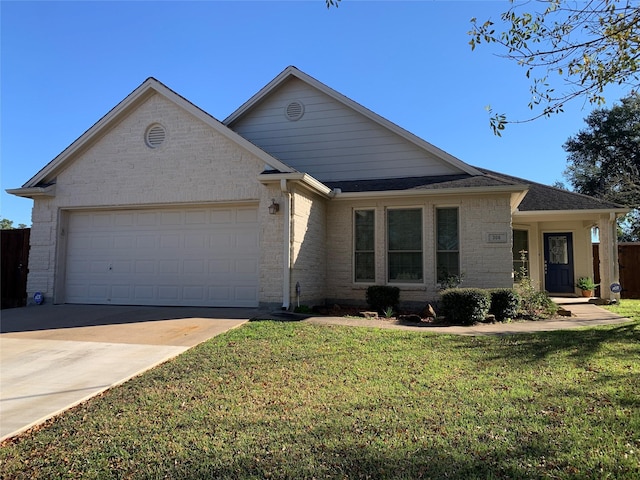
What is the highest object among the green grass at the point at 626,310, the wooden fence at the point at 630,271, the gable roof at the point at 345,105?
the gable roof at the point at 345,105

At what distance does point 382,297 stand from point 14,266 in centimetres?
1032

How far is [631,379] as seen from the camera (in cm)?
533

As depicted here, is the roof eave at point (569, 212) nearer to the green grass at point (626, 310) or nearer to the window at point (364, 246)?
the green grass at point (626, 310)

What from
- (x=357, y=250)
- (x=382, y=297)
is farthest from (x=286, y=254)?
(x=357, y=250)

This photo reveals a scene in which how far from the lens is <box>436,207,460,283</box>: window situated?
11.6 meters

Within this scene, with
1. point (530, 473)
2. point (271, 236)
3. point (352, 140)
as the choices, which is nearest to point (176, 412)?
point (530, 473)

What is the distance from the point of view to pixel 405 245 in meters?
12.0

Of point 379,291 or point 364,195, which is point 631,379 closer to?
point 379,291

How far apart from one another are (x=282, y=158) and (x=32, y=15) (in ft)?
23.7

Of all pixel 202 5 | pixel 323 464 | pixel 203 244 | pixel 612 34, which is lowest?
pixel 323 464

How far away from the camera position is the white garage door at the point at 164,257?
35.3 ft

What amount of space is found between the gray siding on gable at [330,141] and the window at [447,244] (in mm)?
1690

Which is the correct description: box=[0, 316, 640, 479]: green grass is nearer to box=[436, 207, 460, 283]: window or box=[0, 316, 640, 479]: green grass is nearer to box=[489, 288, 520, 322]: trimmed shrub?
box=[489, 288, 520, 322]: trimmed shrub

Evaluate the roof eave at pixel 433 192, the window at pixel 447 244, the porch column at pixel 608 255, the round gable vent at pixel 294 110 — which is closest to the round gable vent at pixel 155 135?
the round gable vent at pixel 294 110
